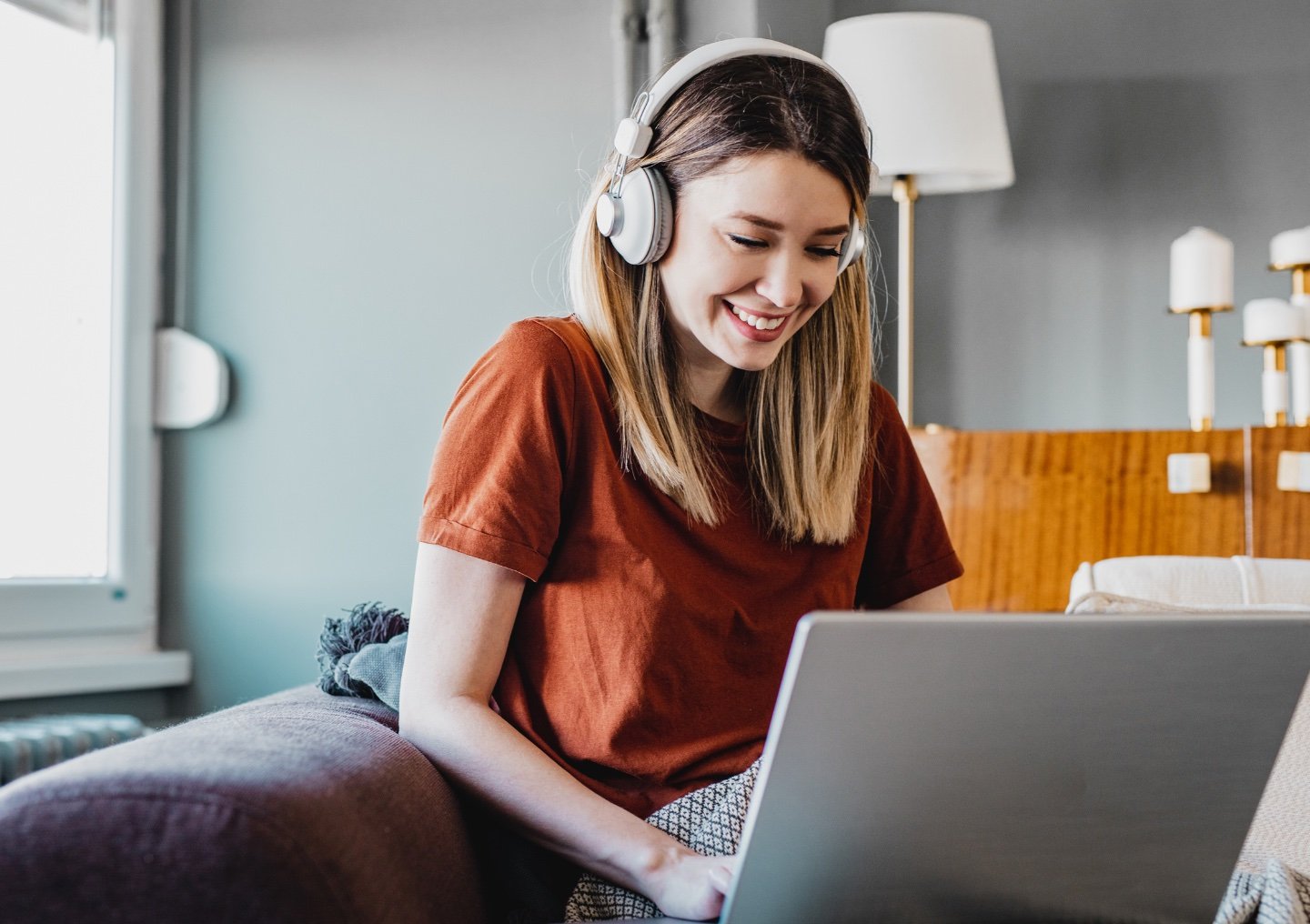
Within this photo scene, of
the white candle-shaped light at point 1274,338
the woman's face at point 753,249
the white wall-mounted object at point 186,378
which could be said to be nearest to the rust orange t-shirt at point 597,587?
the woman's face at point 753,249

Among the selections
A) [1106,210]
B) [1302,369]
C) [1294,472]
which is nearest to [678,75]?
[1294,472]

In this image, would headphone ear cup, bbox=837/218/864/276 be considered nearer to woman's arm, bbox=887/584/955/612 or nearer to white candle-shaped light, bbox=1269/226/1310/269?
woman's arm, bbox=887/584/955/612

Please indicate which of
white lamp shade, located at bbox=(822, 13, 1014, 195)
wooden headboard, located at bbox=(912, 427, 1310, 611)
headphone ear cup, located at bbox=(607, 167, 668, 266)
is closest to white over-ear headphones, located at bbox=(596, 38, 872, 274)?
headphone ear cup, located at bbox=(607, 167, 668, 266)

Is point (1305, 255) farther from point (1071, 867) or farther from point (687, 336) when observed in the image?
point (1071, 867)

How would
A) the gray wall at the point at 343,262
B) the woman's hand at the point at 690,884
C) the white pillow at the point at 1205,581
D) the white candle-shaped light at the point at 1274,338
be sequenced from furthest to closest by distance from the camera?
the gray wall at the point at 343,262
the white candle-shaped light at the point at 1274,338
the white pillow at the point at 1205,581
the woman's hand at the point at 690,884

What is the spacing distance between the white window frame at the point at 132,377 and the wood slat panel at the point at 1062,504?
4.39 feet

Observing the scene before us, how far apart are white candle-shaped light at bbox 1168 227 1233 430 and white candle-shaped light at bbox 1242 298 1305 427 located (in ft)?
0.15

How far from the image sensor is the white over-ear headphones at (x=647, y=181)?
107 centimetres

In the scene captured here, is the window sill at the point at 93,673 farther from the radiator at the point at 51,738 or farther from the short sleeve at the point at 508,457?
the short sleeve at the point at 508,457

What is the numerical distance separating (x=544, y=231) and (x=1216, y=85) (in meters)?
1.30

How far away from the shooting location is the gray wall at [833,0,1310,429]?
2.36m

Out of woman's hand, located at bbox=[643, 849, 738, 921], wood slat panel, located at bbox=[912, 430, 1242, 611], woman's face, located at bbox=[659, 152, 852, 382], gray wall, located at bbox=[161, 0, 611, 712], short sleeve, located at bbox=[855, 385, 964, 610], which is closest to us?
woman's hand, located at bbox=[643, 849, 738, 921]

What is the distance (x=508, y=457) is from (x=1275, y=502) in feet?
4.23

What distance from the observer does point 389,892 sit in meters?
0.69
